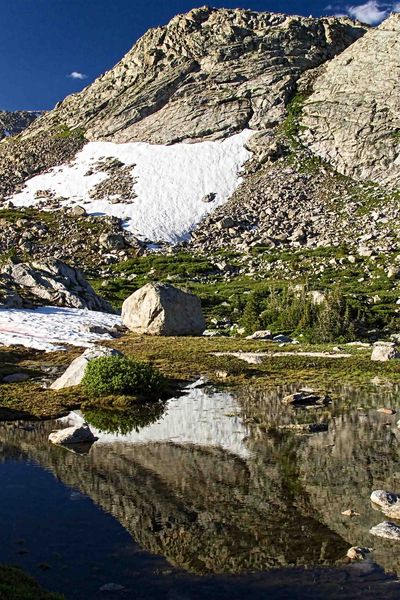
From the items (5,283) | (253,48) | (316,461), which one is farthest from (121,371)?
(253,48)

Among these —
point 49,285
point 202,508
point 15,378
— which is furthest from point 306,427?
point 49,285

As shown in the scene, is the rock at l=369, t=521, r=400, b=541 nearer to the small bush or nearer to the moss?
the moss

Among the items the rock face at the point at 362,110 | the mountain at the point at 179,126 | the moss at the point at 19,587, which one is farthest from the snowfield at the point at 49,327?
the rock face at the point at 362,110

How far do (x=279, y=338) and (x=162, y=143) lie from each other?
357 ft

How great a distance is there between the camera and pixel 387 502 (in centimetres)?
1161

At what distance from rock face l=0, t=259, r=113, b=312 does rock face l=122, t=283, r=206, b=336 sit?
9.87m

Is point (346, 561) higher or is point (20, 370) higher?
point (20, 370)

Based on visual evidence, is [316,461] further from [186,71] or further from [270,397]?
[186,71]

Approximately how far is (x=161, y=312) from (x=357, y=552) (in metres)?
37.3

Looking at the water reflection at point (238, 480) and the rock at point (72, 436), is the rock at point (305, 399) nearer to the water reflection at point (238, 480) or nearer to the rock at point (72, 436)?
the water reflection at point (238, 480)

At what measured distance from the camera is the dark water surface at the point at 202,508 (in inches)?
352

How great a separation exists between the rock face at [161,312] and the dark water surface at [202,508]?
27.0 metres

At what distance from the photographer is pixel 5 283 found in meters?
54.5

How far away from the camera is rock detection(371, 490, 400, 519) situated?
37.3ft
